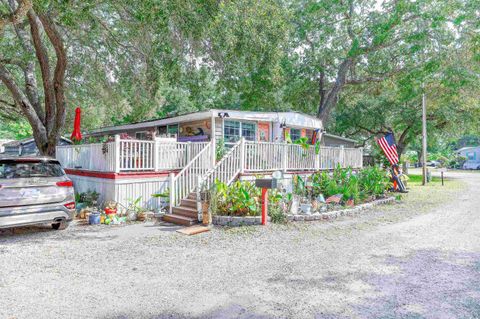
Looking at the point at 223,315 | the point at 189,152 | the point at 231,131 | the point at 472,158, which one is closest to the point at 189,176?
the point at 189,152

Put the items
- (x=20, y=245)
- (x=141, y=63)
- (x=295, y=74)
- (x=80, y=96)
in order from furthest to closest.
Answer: (x=295, y=74) < (x=80, y=96) < (x=141, y=63) < (x=20, y=245)

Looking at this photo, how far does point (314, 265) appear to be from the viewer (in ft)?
15.8

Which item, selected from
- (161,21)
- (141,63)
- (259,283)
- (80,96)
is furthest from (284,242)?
(80,96)

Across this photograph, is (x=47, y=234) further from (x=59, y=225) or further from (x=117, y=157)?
(x=117, y=157)

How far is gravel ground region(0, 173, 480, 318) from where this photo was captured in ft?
11.2

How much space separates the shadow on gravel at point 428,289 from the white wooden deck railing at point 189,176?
17.0 ft

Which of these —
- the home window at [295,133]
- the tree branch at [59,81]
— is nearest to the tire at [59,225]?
the tree branch at [59,81]

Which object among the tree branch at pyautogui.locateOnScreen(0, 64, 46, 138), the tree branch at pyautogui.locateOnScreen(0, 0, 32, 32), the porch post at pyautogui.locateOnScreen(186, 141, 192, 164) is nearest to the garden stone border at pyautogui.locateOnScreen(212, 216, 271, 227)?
the porch post at pyautogui.locateOnScreen(186, 141, 192, 164)

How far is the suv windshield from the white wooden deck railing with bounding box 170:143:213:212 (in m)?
2.72

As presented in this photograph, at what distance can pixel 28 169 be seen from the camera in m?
6.08

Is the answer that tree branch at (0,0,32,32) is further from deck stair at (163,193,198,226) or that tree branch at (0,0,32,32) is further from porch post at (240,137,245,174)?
porch post at (240,137,245,174)

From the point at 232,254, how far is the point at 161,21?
17.6ft

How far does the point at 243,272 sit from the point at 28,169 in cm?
467

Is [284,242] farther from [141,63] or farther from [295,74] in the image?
[295,74]
